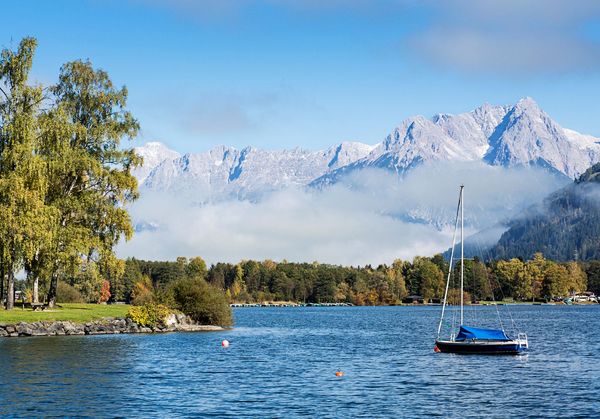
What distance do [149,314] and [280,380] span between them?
44143 millimetres

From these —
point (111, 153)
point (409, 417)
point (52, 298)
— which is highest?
point (111, 153)

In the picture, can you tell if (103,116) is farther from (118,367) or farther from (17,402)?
(17,402)

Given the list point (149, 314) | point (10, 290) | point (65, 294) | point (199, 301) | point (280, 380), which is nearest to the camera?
point (280, 380)

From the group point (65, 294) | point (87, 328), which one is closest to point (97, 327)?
point (87, 328)

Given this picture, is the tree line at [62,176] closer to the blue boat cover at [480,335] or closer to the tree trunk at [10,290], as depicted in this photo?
the tree trunk at [10,290]

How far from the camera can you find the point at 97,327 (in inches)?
3386

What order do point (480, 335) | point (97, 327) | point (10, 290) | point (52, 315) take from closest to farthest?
point (480, 335), point (52, 315), point (97, 327), point (10, 290)

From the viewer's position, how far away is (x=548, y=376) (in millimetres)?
56531

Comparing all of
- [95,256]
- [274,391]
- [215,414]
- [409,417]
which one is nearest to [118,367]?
[274,391]

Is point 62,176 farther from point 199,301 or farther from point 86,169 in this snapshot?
point 199,301

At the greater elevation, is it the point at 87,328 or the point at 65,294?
the point at 65,294

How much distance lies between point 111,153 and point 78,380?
48.0 metres

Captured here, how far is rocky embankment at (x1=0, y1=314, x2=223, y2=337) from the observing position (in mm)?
78250

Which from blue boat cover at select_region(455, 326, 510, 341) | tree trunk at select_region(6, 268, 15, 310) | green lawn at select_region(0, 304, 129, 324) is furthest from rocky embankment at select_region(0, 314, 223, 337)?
blue boat cover at select_region(455, 326, 510, 341)
